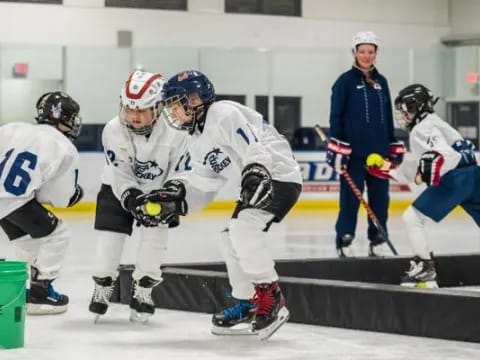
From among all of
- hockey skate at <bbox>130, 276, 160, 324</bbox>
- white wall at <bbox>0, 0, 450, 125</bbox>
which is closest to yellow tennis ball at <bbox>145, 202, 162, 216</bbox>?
hockey skate at <bbox>130, 276, 160, 324</bbox>

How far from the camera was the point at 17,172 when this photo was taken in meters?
4.09

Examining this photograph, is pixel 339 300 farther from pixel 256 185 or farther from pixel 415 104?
pixel 415 104

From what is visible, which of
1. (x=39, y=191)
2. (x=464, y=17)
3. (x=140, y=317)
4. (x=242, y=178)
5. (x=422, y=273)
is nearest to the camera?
(x=242, y=178)

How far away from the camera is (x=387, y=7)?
14.6 meters

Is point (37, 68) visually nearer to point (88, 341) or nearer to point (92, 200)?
point (92, 200)

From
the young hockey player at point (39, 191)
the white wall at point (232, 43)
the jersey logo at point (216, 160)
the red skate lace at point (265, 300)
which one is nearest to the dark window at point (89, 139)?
the white wall at point (232, 43)

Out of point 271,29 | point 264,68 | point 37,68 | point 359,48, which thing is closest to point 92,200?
point 37,68

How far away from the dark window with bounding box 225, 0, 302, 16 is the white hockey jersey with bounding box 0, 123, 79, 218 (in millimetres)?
9744

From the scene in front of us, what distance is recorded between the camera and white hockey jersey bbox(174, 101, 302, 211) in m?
3.50

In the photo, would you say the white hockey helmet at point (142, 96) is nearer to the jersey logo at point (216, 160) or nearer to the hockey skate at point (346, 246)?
the jersey logo at point (216, 160)

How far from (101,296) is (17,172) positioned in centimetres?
55

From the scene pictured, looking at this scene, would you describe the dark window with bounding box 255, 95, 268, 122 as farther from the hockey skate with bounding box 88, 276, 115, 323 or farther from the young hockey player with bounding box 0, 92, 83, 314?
the hockey skate with bounding box 88, 276, 115, 323

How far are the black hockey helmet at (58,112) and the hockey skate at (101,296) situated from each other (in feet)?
2.17

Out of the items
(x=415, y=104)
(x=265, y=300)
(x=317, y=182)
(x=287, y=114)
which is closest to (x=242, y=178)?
(x=265, y=300)
